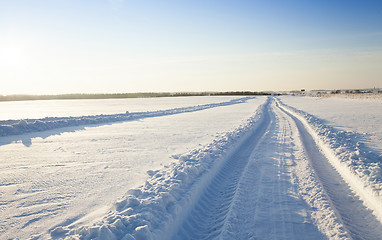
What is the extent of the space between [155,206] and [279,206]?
243 cm

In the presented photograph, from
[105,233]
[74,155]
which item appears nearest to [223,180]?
[105,233]

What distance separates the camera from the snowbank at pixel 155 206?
3412mm

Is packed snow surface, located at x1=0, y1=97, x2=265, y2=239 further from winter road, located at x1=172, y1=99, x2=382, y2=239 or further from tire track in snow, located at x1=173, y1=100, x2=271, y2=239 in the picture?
winter road, located at x1=172, y1=99, x2=382, y2=239

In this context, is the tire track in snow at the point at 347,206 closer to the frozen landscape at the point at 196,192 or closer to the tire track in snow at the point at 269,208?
the frozen landscape at the point at 196,192

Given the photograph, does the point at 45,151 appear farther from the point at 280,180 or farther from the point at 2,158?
the point at 280,180

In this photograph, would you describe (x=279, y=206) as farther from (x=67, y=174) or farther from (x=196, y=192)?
(x=67, y=174)

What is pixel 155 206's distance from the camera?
4164 mm

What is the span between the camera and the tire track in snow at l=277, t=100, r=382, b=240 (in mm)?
3668

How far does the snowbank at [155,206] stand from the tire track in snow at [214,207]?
17 centimetres

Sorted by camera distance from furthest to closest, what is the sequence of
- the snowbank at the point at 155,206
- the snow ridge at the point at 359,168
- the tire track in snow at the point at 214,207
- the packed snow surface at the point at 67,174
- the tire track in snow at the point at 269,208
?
the snow ridge at the point at 359,168 → the packed snow surface at the point at 67,174 → the tire track in snow at the point at 214,207 → the tire track in snow at the point at 269,208 → the snowbank at the point at 155,206

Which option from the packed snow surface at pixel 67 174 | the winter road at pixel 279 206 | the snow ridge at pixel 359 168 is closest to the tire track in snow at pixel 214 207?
the winter road at pixel 279 206

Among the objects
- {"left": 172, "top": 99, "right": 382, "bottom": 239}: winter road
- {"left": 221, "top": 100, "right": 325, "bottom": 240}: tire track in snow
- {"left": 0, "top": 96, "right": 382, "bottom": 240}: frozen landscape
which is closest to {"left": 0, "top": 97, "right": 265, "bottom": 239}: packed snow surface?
{"left": 0, "top": 96, "right": 382, "bottom": 240}: frozen landscape

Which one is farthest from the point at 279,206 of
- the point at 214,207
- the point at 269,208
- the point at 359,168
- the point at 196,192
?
the point at 359,168

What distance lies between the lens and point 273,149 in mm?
8438
